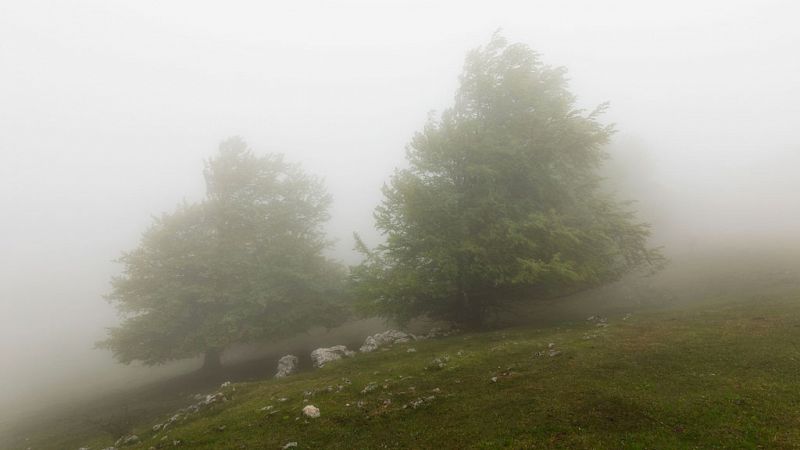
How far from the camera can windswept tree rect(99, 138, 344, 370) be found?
96.6 feet

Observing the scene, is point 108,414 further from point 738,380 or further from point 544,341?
point 738,380

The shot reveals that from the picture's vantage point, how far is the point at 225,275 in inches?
1216

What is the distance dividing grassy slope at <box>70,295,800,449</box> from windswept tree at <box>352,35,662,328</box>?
5146 millimetres

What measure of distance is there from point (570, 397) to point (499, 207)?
1333cm

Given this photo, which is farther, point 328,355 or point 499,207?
point 328,355

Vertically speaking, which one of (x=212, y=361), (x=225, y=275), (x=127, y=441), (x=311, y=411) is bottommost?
(x=127, y=441)

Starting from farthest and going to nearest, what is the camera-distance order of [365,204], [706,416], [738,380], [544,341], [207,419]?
[365,204] < [544,341] < [207,419] < [738,380] < [706,416]

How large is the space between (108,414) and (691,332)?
33.4 m

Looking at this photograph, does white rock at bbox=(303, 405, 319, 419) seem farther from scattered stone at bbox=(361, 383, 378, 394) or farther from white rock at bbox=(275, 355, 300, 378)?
white rock at bbox=(275, 355, 300, 378)

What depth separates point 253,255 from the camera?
31.9 meters

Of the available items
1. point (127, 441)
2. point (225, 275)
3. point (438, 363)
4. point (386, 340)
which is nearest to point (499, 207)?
point (438, 363)

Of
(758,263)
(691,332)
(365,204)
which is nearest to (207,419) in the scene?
(691,332)

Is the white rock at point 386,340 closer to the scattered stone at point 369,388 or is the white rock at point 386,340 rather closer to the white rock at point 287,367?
the white rock at point 287,367

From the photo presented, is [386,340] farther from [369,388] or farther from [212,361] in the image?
[212,361]
